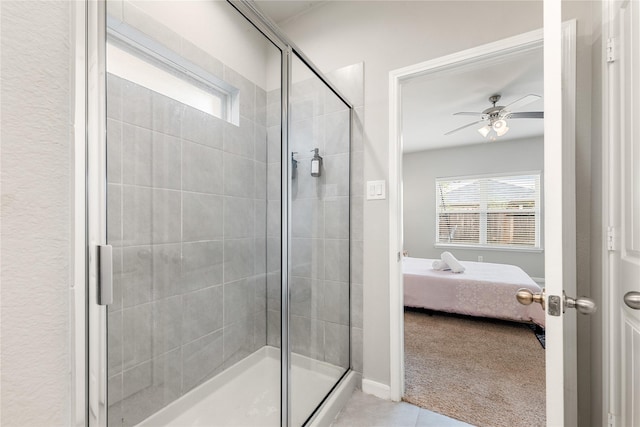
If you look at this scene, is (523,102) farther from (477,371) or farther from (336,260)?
(336,260)

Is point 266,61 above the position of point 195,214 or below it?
above

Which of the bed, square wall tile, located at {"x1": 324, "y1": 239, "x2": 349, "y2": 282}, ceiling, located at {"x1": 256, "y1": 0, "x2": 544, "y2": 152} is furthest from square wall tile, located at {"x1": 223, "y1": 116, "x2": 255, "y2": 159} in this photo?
the bed

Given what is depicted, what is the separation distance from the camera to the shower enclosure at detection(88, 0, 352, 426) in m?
1.30

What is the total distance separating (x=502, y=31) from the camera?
4.86ft

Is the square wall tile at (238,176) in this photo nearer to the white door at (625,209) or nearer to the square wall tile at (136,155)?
the square wall tile at (136,155)

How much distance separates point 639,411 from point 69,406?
4.70 ft

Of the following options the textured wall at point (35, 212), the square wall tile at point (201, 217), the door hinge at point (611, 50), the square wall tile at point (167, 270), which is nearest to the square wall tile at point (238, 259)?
the square wall tile at point (201, 217)

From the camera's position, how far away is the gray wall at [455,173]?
489 centimetres

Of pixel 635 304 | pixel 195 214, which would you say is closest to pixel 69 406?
pixel 195 214

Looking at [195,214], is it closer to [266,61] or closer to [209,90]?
[209,90]

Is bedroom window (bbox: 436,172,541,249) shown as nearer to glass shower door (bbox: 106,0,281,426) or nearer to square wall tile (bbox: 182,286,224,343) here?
glass shower door (bbox: 106,0,281,426)

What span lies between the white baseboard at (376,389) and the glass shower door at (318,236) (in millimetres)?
159

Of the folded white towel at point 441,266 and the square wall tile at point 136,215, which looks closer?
the square wall tile at point 136,215

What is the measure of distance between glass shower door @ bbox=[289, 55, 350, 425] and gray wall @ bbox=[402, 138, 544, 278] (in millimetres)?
4412
